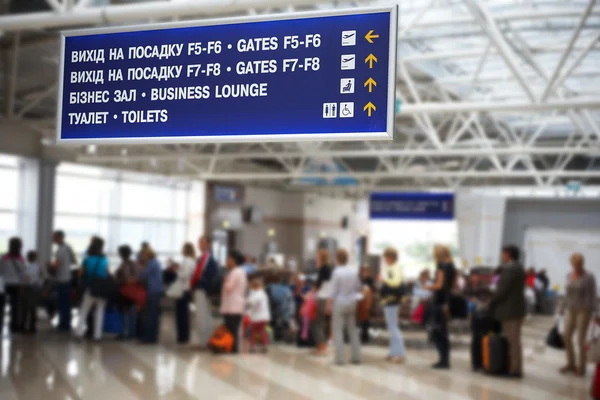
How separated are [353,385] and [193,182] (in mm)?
17201

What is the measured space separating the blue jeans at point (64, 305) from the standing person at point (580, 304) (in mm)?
7550

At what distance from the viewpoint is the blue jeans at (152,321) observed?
11461mm

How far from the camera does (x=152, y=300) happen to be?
11523mm

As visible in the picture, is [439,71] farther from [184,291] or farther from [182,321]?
[182,321]

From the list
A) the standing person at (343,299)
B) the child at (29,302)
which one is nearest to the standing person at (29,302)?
the child at (29,302)

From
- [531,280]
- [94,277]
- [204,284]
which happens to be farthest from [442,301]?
[531,280]

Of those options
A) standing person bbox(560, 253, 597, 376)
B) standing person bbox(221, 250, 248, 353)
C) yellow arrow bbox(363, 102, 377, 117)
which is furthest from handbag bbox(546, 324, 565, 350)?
yellow arrow bbox(363, 102, 377, 117)

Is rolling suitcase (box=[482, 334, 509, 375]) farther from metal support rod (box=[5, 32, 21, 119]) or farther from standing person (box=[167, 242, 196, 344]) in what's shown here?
metal support rod (box=[5, 32, 21, 119])

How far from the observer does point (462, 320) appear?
41.2 feet

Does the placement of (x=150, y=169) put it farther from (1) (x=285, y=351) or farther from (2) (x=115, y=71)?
(2) (x=115, y=71)

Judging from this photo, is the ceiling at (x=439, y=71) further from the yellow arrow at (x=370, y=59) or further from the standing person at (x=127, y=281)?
the standing person at (x=127, y=281)

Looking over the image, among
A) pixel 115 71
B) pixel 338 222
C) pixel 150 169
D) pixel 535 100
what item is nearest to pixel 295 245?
pixel 338 222

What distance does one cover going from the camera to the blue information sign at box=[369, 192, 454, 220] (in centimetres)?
2256

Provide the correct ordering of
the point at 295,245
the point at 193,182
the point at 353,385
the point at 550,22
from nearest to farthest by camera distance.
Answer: the point at 353,385 → the point at 550,22 → the point at 193,182 → the point at 295,245
